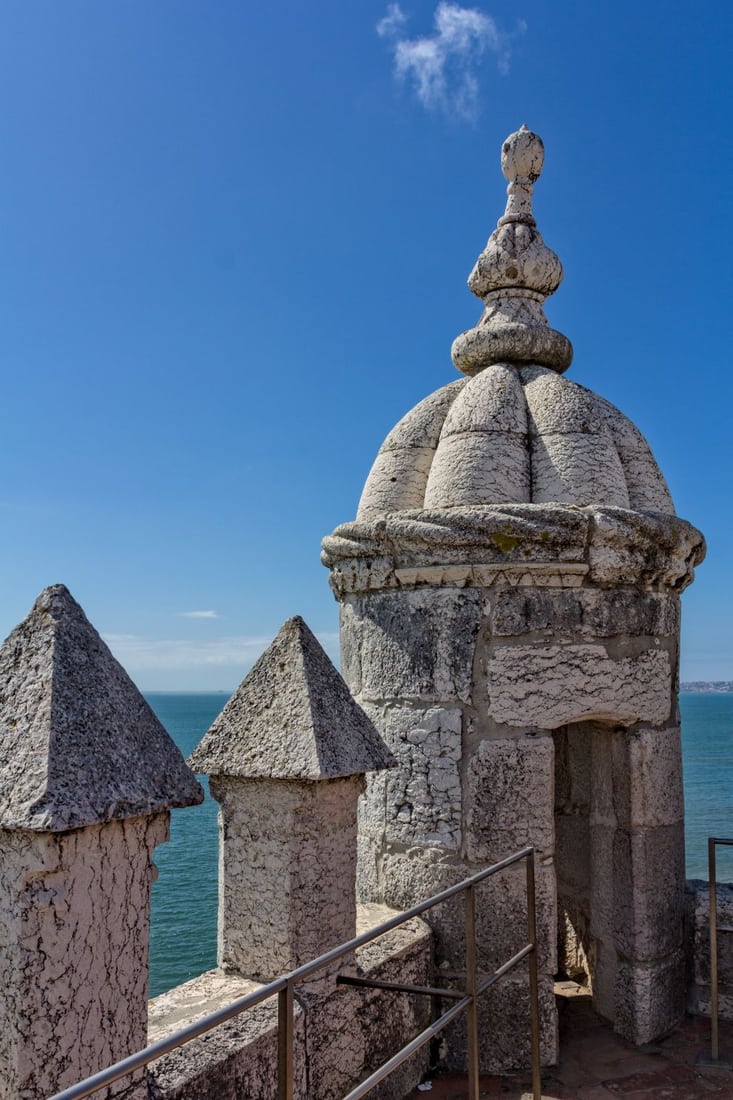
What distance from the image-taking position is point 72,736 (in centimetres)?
242

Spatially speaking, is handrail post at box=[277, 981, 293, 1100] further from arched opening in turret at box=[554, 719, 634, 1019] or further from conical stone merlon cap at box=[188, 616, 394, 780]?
arched opening in turret at box=[554, 719, 634, 1019]

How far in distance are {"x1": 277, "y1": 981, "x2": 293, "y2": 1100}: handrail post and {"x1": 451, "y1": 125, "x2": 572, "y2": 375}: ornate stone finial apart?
4.36 m

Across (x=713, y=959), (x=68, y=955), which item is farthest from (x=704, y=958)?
(x=68, y=955)

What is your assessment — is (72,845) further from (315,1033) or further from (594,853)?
(594,853)

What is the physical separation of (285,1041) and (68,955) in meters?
0.65

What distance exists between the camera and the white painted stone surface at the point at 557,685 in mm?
4672

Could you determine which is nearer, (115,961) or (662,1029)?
(115,961)

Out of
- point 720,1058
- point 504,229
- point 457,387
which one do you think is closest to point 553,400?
point 457,387

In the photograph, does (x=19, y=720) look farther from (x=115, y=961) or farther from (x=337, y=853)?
(x=337, y=853)

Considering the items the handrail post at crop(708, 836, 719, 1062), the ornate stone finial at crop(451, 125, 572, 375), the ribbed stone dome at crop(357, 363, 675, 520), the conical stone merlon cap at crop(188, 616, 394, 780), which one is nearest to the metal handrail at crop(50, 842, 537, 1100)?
the conical stone merlon cap at crop(188, 616, 394, 780)

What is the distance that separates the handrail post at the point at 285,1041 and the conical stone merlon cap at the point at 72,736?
0.66m

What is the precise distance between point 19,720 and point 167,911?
52.2 ft

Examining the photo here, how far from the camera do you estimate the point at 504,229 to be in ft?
19.3

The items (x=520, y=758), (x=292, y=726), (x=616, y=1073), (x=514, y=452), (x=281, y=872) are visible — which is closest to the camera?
(x=281, y=872)
